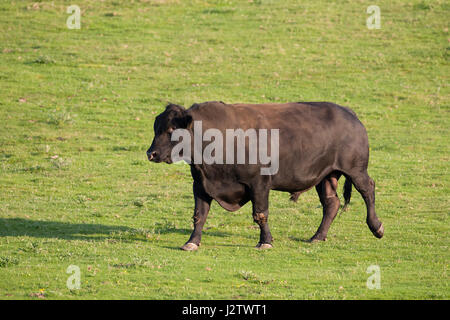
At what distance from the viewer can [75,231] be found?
14375mm

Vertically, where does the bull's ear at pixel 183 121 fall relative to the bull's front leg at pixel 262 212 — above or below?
above

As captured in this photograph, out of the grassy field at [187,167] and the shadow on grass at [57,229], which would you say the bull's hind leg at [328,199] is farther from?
the shadow on grass at [57,229]

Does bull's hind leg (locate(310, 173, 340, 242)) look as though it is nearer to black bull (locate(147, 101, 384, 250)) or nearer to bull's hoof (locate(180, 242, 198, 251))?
black bull (locate(147, 101, 384, 250))

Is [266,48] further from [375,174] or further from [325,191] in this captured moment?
[325,191]

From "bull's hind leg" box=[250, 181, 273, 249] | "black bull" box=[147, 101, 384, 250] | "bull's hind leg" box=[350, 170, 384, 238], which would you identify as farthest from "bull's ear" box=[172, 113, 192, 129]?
"bull's hind leg" box=[350, 170, 384, 238]

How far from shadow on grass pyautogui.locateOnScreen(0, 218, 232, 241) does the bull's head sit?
183 cm

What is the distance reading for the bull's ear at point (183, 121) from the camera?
41.6 feet

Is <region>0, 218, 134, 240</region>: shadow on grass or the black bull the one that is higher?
the black bull

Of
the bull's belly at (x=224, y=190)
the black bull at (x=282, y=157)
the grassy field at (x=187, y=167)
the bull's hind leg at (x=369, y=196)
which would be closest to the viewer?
the grassy field at (x=187, y=167)

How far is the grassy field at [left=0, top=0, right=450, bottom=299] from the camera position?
11430 mm

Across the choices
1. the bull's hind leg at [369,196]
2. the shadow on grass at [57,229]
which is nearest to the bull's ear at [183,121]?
the shadow on grass at [57,229]

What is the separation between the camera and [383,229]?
1392 cm

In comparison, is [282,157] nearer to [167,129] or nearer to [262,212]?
[262,212]
